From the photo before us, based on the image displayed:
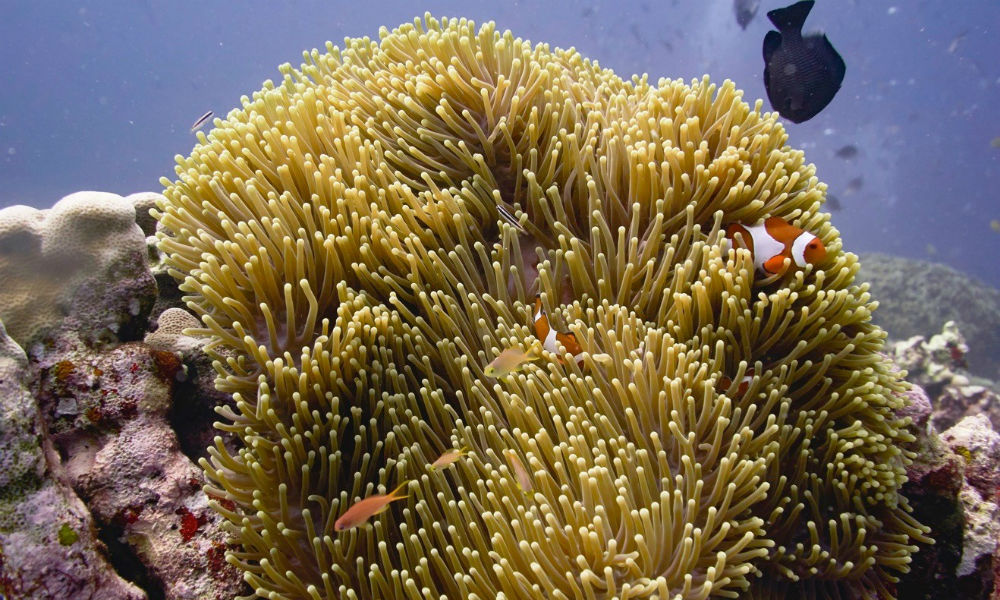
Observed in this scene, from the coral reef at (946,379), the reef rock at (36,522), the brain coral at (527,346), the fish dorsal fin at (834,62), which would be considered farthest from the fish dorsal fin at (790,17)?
the coral reef at (946,379)

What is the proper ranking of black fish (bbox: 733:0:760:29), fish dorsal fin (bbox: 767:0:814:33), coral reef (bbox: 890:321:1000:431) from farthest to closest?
black fish (bbox: 733:0:760:29), coral reef (bbox: 890:321:1000:431), fish dorsal fin (bbox: 767:0:814:33)

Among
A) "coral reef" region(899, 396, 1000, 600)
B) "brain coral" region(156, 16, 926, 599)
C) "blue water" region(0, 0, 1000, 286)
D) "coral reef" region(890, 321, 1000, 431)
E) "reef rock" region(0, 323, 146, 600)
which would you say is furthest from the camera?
"blue water" region(0, 0, 1000, 286)

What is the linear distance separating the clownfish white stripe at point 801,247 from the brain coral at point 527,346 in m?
0.11

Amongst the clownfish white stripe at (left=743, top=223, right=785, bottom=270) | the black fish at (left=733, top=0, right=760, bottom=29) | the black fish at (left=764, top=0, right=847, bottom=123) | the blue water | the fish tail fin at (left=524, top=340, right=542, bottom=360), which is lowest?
the fish tail fin at (left=524, top=340, right=542, bottom=360)

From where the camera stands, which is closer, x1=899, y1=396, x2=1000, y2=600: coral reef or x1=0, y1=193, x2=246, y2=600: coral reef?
x1=0, y1=193, x2=246, y2=600: coral reef

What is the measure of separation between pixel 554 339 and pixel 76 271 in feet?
7.74

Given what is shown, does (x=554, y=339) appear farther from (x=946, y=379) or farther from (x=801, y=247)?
(x=946, y=379)

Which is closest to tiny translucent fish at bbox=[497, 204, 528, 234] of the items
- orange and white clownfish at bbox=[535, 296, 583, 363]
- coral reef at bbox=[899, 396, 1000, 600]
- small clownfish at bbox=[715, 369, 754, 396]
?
orange and white clownfish at bbox=[535, 296, 583, 363]

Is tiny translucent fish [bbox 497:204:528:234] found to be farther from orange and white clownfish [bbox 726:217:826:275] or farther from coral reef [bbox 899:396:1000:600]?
coral reef [bbox 899:396:1000:600]

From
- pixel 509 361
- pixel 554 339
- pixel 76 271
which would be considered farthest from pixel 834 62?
pixel 76 271

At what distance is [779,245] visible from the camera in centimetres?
221

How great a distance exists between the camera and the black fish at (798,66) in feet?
12.4

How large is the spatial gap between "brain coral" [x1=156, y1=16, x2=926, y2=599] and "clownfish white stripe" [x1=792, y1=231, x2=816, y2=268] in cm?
11

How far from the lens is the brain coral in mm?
1809
